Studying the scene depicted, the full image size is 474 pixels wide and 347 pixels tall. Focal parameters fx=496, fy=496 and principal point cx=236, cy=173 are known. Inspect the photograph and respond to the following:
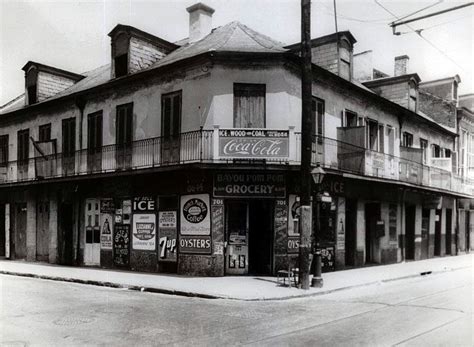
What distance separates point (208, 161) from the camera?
599 inches

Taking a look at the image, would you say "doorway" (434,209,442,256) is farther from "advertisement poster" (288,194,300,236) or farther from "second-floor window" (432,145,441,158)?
"advertisement poster" (288,194,300,236)

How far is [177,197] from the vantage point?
54.1 feet

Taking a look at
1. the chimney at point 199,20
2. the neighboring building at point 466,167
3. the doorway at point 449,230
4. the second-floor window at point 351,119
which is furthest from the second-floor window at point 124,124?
the neighboring building at point 466,167

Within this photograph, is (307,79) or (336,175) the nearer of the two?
(307,79)

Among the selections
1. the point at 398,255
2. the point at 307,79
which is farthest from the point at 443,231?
the point at 307,79

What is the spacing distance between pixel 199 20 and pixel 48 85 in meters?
8.37

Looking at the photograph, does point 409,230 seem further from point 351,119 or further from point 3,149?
point 3,149

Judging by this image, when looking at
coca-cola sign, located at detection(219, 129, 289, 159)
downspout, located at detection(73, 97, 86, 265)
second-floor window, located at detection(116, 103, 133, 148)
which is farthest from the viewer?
downspout, located at detection(73, 97, 86, 265)

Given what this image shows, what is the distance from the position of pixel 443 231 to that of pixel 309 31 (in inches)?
690

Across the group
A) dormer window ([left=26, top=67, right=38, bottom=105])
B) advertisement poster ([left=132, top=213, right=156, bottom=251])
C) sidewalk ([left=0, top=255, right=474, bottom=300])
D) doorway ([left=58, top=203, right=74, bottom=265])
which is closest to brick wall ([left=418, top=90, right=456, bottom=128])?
sidewalk ([left=0, top=255, right=474, bottom=300])

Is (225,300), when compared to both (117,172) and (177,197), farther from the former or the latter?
(117,172)

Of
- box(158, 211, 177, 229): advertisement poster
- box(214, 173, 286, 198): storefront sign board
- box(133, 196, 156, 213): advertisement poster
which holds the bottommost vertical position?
box(158, 211, 177, 229): advertisement poster

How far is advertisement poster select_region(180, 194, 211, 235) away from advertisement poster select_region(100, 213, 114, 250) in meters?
3.95

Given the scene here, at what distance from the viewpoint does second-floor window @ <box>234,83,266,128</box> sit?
15.7m
